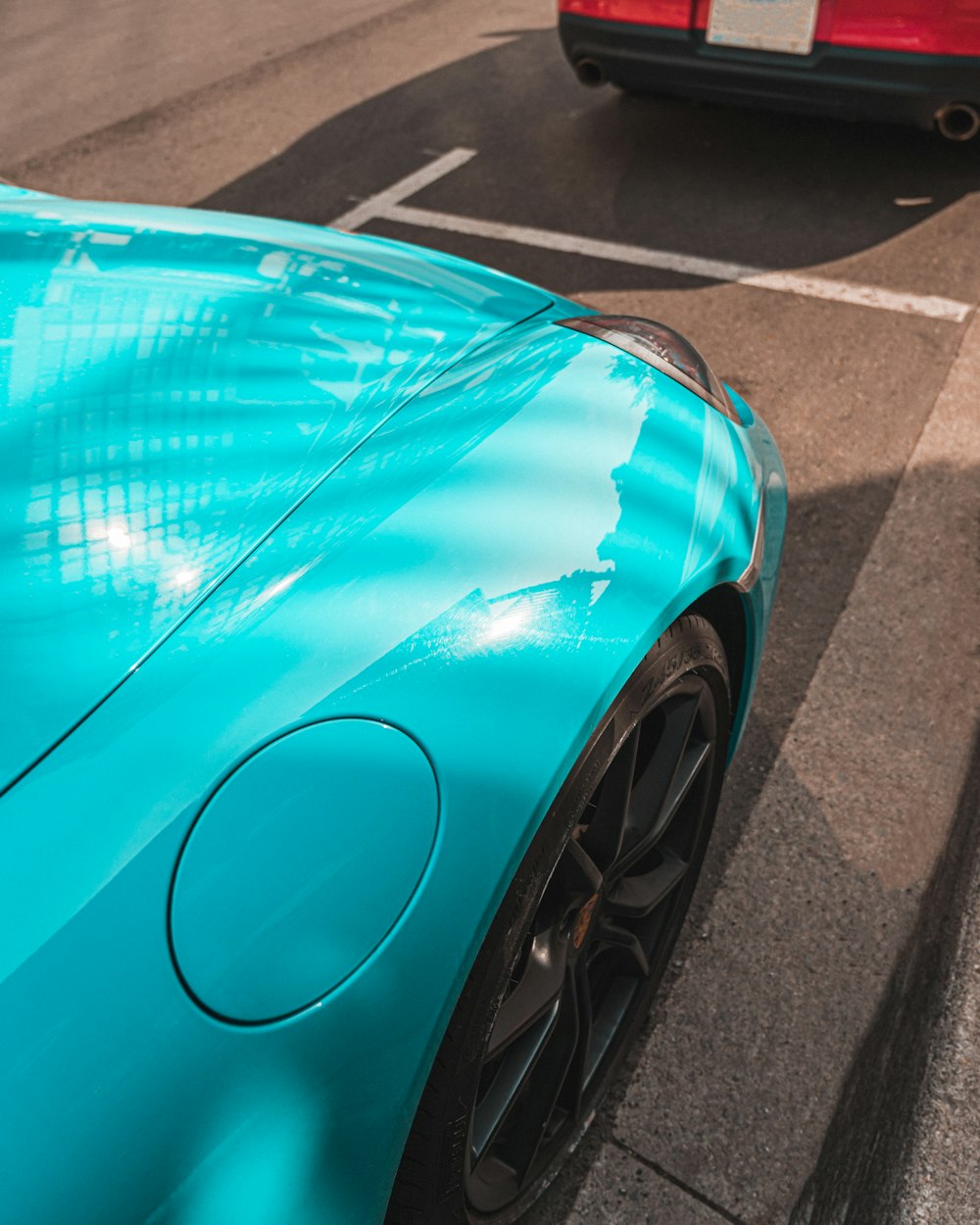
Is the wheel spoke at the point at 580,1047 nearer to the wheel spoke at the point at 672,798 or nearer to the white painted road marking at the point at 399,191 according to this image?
the wheel spoke at the point at 672,798

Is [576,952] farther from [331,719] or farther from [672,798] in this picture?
[331,719]

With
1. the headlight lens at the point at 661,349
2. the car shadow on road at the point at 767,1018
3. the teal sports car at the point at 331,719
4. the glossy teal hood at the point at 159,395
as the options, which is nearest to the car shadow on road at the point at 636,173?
the headlight lens at the point at 661,349

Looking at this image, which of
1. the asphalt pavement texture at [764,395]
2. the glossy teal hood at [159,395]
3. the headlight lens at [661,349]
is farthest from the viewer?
the headlight lens at [661,349]

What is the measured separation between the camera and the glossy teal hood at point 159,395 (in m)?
1.18

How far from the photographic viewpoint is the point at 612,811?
1.55 metres

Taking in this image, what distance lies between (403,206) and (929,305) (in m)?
2.20

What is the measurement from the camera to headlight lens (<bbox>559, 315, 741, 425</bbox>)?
1909 millimetres

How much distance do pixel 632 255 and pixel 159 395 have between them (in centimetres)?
310

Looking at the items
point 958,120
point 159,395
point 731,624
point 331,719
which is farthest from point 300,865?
point 958,120

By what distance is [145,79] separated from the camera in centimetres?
638

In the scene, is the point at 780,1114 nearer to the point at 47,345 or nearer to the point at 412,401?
the point at 412,401

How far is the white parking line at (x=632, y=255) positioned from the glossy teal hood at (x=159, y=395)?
2.20m

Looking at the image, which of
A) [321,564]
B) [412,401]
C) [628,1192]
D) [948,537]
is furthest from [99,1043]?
[948,537]

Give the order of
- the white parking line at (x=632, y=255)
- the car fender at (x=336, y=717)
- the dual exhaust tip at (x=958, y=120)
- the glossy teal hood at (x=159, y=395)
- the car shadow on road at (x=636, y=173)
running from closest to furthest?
the car fender at (x=336, y=717), the glossy teal hood at (x=159, y=395), the white parking line at (x=632, y=255), the dual exhaust tip at (x=958, y=120), the car shadow on road at (x=636, y=173)
